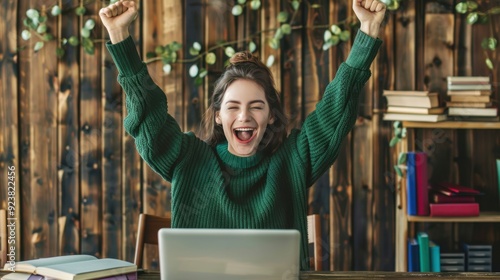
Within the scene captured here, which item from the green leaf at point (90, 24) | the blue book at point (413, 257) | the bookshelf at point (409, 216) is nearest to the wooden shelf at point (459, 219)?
the bookshelf at point (409, 216)

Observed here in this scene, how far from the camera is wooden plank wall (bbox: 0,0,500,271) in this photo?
3.13m

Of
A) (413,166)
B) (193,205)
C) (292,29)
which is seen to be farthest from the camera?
(292,29)

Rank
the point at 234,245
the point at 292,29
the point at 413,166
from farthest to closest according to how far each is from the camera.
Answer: the point at 292,29 < the point at 413,166 < the point at 234,245

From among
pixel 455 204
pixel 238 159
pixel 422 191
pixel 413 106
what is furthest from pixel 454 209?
pixel 238 159

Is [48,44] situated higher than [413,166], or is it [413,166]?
[48,44]

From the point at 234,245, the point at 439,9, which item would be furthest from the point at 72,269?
the point at 439,9

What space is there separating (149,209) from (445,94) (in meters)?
1.42

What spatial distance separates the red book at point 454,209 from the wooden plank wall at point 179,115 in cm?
25

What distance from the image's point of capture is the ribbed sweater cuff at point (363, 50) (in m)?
1.74

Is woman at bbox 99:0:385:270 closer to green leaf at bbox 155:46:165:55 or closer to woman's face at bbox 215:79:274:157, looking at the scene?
woman's face at bbox 215:79:274:157

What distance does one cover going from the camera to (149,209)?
126 inches

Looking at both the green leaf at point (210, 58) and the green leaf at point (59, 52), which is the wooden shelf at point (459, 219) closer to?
the green leaf at point (210, 58)

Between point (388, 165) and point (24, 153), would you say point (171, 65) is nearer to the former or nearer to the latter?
point (24, 153)

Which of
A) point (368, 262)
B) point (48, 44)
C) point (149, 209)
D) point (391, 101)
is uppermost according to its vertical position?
point (48, 44)
